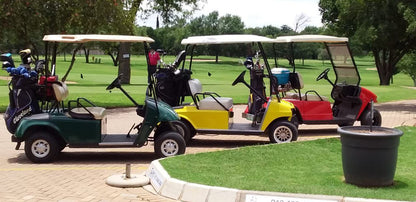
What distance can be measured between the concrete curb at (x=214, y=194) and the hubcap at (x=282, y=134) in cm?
365

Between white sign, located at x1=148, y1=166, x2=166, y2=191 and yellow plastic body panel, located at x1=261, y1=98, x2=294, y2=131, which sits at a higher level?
yellow plastic body panel, located at x1=261, y1=98, x2=294, y2=131

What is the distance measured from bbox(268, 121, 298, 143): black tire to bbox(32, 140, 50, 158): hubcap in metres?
3.91

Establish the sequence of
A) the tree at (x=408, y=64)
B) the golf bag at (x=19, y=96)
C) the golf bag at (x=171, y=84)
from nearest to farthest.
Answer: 1. the golf bag at (x=19, y=96)
2. the golf bag at (x=171, y=84)
3. the tree at (x=408, y=64)

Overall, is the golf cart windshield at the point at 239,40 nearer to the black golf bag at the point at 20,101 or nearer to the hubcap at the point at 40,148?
the black golf bag at the point at 20,101

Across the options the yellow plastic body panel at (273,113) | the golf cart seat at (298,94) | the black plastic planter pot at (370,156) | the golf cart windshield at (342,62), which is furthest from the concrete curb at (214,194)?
the golf cart windshield at (342,62)

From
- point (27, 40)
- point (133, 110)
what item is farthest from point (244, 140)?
point (27, 40)

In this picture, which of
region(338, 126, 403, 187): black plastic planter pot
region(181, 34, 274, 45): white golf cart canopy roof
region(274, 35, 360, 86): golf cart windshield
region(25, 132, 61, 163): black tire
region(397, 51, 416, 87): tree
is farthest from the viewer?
region(397, 51, 416, 87): tree

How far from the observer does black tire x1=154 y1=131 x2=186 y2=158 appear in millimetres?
8391

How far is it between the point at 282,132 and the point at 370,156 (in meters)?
3.95

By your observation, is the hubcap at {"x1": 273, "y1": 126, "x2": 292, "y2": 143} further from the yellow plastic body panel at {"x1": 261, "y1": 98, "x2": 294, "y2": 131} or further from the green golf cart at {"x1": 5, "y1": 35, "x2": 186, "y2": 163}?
the green golf cart at {"x1": 5, "y1": 35, "x2": 186, "y2": 163}

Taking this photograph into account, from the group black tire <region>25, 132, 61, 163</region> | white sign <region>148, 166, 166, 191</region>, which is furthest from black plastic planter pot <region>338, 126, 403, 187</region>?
black tire <region>25, 132, 61, 163</region>

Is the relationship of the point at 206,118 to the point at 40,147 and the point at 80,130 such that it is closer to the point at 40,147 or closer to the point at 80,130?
the point at 80,130

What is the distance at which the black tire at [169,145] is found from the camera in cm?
839

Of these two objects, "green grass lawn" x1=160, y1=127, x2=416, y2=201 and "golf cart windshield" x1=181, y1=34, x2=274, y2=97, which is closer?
"green grass lawn" x1=160, y1=127, x2=416, y2=201
